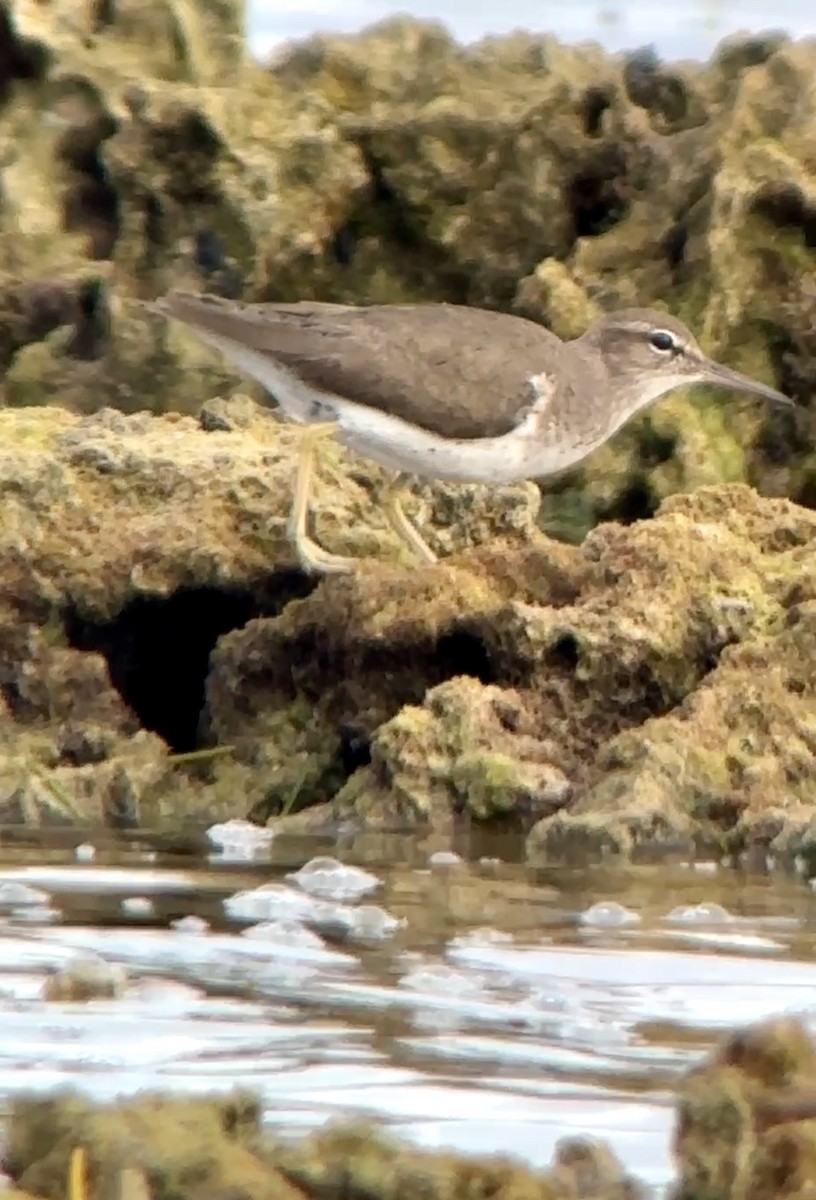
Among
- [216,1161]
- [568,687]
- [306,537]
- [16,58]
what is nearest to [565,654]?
[568,687]

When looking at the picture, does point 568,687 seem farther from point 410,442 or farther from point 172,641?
point 410,442

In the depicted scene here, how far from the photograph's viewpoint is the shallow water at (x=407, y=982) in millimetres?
4004

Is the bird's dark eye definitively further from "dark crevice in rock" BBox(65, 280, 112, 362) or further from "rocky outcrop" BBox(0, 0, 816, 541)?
"dark crevice in rock" BBox(65, 280, 112, 362)

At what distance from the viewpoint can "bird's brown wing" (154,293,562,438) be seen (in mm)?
8156

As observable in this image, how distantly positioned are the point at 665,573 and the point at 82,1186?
4028 millimetres

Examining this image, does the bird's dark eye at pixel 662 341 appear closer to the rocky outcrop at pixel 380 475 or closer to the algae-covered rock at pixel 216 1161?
the rocky outcrop at pixel 380 475

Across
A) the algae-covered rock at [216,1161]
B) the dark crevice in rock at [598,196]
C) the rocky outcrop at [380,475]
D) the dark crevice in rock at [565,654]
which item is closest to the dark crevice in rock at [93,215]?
the rocky outcrop at [380,475]

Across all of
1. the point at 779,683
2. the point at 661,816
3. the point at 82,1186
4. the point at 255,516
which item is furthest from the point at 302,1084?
the point at 255,516

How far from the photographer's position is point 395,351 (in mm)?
8234

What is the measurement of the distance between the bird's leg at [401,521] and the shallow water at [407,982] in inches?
45.9

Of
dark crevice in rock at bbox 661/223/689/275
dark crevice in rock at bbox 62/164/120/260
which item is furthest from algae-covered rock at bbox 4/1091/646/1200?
dark crevice in rock at bbox 62/164/120/260

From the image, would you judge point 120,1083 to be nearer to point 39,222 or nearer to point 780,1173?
point 780,1173

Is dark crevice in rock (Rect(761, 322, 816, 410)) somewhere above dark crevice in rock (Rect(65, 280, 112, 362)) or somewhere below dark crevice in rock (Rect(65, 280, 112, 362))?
below

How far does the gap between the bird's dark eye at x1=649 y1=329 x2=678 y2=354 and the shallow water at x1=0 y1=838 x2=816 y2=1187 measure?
2878mm
